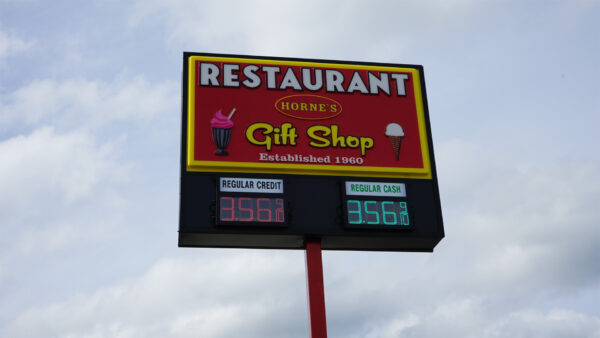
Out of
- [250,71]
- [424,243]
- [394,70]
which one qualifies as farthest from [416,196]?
[250,71]

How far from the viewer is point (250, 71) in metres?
19.1

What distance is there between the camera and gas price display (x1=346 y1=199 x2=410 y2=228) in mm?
17000

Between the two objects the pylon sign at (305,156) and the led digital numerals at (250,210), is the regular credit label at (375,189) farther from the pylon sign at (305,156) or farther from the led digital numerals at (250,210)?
the led digital numerals at (250,210)

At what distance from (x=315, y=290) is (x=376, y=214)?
2.21 m

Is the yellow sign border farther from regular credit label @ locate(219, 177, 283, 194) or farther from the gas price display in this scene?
the gas price display

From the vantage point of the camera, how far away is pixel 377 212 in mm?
17188

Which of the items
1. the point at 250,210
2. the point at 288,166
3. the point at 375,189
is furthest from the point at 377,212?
the point at 250,210

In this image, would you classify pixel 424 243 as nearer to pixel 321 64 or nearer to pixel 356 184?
pixel 356 184

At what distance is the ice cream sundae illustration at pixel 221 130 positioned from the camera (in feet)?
58.0

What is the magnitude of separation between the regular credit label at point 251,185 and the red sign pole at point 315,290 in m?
1.43

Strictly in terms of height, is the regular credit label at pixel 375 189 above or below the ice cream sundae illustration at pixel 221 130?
below

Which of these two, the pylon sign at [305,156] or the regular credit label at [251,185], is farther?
the regular credit label at [251,185]

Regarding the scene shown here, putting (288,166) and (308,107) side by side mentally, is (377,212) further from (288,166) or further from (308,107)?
(308,107)

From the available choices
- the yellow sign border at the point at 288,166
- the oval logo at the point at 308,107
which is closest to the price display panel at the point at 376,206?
the yellow sign border at the point at 288,166
